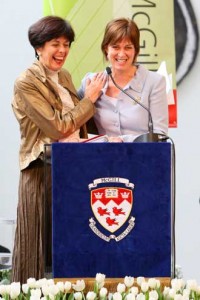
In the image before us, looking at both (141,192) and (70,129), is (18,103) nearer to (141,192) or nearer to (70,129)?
(70,129)

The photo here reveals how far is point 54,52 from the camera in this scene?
12.0 feet

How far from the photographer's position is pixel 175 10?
536 cm

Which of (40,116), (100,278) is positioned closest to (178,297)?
(100,278)

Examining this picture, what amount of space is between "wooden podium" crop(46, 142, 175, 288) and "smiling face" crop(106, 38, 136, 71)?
0.63 m

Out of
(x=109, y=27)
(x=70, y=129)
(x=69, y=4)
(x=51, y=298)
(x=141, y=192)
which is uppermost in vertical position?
(x=69, y=4)

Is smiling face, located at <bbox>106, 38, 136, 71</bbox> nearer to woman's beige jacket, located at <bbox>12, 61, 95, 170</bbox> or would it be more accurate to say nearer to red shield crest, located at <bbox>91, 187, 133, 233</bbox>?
woman's beige jacket, located at <bbox>12, 61, 95, 170</bbox>

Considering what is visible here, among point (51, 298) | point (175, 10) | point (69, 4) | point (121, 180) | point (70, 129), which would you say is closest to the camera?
point (51, 298)

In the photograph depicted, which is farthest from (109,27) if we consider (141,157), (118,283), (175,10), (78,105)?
(175,10)

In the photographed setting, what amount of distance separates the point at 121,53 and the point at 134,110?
22cm

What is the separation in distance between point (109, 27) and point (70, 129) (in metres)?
0.42

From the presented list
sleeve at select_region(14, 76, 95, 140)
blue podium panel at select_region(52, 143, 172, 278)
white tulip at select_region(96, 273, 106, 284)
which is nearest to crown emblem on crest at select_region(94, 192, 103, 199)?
blue podium panel at select_region(52, 143, 172, 278)

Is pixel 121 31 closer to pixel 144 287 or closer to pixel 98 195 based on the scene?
pixel 98 195

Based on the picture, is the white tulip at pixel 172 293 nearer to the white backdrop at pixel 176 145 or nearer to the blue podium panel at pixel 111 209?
the blue podium panel at pixel 111 209

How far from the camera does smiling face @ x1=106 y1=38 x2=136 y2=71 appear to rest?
12.1 ft
